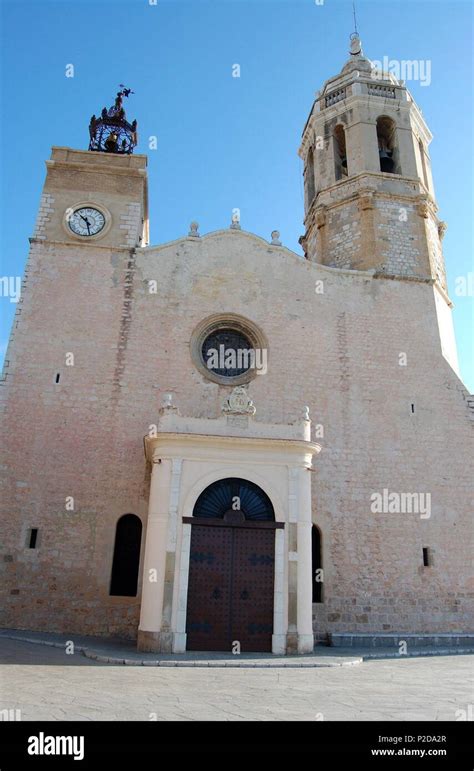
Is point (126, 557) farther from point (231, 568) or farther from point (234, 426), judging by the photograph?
point (234, 426)

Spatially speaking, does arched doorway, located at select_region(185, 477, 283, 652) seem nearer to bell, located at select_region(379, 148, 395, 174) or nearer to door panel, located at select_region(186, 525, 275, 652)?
door panel, located at select_region(186, 525, 275, 652)

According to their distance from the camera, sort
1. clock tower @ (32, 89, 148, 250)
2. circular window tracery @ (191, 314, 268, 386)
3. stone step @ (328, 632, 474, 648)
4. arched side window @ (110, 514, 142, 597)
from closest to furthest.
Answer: stone step @ (328, 632, 474, 648) → arched side window @ (110, 514, 142, 597) → circular window tracery @ (191, 314, 268, 386) → clock tower @ (32, 89, 148, 250)

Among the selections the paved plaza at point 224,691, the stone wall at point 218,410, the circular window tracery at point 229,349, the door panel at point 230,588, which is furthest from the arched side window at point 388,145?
the paved plaza at point 224,691

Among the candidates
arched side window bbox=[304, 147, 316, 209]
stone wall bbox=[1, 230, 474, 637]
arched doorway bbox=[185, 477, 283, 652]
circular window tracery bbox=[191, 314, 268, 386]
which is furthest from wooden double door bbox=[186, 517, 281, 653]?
arched side window bbox=[304, 147, 316, 209]

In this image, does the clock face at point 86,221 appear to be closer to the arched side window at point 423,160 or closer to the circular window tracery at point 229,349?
the circular window tracery at point 229,349

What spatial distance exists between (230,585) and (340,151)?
1619 centimetres

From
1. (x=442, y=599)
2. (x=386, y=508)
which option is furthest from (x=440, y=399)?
(x=442, y=599)

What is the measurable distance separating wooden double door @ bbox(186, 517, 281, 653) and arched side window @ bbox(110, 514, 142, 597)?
2604 mm

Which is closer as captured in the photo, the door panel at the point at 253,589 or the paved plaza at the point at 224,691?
the paved plaza at the point at 224,691

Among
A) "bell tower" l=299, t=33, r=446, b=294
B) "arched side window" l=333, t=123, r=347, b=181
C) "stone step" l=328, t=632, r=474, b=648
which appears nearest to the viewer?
"stone step" l=328, t=632, r=474, b=648

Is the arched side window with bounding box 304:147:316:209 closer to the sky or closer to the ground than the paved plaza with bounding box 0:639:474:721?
closer to the sky

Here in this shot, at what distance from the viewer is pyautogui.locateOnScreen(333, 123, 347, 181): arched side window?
19.4m

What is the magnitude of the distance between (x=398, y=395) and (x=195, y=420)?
659 cm

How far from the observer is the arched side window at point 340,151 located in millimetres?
19359
